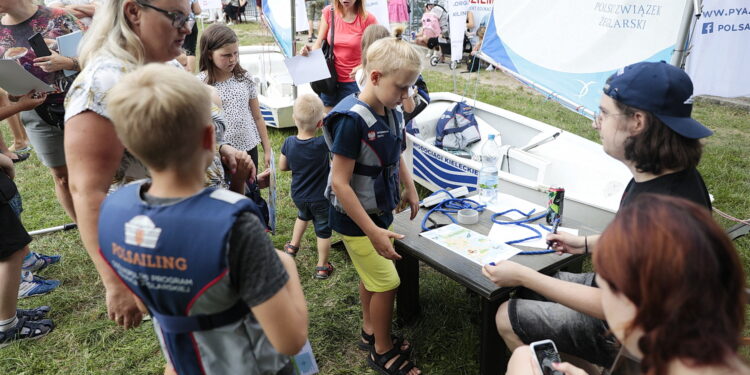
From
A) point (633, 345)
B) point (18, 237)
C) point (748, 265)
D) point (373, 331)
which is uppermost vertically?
point (633, 345)

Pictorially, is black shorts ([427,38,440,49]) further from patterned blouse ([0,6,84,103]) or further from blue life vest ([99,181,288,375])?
blue life vest ([99,181,288,375])

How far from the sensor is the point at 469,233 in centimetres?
245

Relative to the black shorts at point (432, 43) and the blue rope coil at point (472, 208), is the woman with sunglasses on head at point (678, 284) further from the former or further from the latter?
the black shorts at point (432, 43)

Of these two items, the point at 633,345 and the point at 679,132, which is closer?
the point at 633,345

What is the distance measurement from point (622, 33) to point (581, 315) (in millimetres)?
2418

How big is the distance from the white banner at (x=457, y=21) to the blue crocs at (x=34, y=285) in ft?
17.7

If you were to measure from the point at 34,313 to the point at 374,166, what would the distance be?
8.36 ft

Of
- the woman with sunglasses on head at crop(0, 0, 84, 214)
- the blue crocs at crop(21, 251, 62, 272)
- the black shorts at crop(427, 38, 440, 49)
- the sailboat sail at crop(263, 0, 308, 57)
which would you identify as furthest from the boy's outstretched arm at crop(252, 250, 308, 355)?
the black shorts at crop(427, 38, 440, 49)

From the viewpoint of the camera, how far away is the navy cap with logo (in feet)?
5.70

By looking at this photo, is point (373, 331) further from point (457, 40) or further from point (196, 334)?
point (457, 40)

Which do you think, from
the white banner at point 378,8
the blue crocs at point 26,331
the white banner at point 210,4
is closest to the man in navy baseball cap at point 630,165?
the blue crocs at point 26,331

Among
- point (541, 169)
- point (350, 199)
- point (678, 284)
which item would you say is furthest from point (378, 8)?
point (678, 284)

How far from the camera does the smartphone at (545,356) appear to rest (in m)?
1.58

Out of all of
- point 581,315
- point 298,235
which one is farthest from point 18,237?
point 581,315
